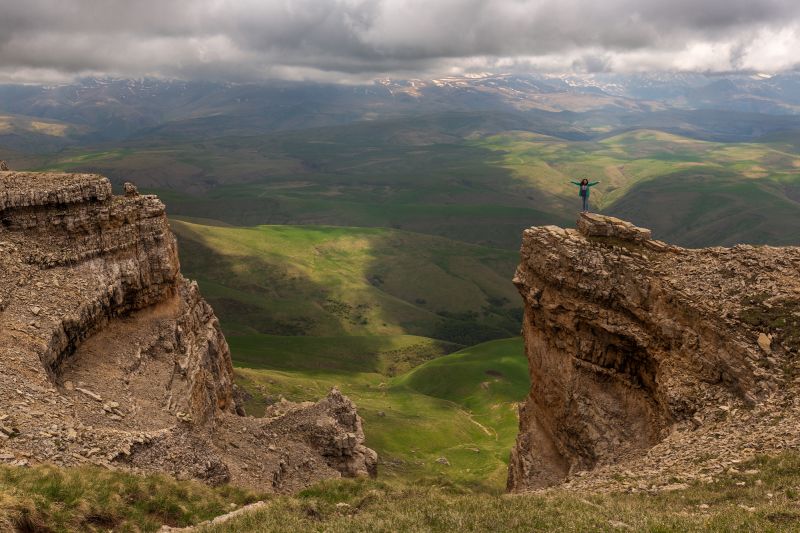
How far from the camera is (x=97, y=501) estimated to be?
27.2 m

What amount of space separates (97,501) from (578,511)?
24.0 metres

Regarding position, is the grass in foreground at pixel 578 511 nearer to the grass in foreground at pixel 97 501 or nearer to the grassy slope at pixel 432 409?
the grass in foreground at pixel 97 501

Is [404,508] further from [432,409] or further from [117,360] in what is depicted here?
[432,409]

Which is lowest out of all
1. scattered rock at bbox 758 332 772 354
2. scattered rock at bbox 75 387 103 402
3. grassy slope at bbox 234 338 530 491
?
grassy slope at bbox 234 338 530 491

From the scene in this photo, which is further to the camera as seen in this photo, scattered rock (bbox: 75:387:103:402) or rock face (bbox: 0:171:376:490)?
scattered rock (bbox: 75:387:103:402)

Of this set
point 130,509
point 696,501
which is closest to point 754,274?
point 696,501

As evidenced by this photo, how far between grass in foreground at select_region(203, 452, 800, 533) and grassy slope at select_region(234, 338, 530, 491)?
5676 cm

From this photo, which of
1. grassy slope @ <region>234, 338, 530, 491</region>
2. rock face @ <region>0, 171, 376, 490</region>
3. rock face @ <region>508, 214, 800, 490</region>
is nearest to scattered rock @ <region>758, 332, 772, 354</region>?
rock face @ <region>508, 214, 800, 490</region>

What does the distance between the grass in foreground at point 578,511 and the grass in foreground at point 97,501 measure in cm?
427

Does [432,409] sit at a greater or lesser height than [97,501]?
lesser

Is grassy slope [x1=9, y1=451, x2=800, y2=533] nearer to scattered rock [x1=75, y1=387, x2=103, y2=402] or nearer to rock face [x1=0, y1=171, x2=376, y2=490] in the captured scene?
rock face [x1=0, y1=171, x2=376, y2=490]

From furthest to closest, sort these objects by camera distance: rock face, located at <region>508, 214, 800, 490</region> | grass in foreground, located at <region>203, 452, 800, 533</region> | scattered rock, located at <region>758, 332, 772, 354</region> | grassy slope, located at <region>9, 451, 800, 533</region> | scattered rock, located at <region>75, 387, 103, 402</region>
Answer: scattered rock, located at <region>75, 387, 103, 402</region>
rock face, located at <region>508, 214, 800, 490</region>
scattered rock, located at <region>758, 332, 772, 354</region>
grass in foreground, located at <region>203, 452, 800, 533</region>
grassy slope, located at <region>9, 451, 800, 533</region>

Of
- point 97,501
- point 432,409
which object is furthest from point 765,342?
point 432,409

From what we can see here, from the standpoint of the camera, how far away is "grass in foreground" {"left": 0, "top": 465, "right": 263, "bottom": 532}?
23984mm
